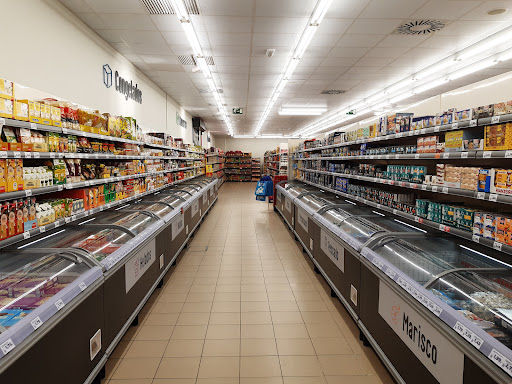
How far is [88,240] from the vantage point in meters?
3.01

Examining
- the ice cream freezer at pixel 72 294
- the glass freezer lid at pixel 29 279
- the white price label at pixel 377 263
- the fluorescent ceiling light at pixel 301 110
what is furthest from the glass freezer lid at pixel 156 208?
the fluorescent ceiling light at pixel 301 110

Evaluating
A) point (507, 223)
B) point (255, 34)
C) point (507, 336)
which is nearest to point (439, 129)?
point (507, 223)

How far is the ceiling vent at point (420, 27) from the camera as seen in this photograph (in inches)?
191

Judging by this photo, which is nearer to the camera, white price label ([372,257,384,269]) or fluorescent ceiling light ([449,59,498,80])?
white price label ([372,257,384,269])

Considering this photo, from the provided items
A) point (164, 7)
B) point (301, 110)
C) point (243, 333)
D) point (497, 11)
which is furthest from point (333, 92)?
point (243, 333)

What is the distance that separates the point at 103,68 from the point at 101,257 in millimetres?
4000

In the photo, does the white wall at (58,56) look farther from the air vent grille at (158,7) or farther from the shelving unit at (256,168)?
the shelving unit at (256,168)

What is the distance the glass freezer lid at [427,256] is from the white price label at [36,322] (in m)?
2.49

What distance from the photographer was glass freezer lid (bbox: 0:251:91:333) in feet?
5.99

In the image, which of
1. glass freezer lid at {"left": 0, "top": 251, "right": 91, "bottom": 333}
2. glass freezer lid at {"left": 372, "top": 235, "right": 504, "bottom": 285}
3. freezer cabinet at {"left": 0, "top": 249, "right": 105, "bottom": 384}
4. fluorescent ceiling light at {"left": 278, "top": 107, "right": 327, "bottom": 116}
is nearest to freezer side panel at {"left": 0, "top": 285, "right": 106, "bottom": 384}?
freezer cabinet at {"left": 0, "top": 249, "right": 105, "bottom": 384}

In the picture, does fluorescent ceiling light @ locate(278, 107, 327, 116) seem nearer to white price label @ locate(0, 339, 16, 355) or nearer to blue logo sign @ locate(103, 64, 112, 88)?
blue logo sign @ locate(103, 64, 112, 88)

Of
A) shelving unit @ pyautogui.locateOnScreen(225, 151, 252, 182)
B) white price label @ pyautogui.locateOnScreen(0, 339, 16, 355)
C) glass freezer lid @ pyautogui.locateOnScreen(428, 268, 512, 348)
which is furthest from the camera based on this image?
shelving unit @ pyautogui.locateOnScreen(225, 151, 252, 182)

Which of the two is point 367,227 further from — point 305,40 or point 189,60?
point 189,60

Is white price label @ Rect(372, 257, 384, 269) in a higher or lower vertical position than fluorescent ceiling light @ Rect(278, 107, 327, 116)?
lower
